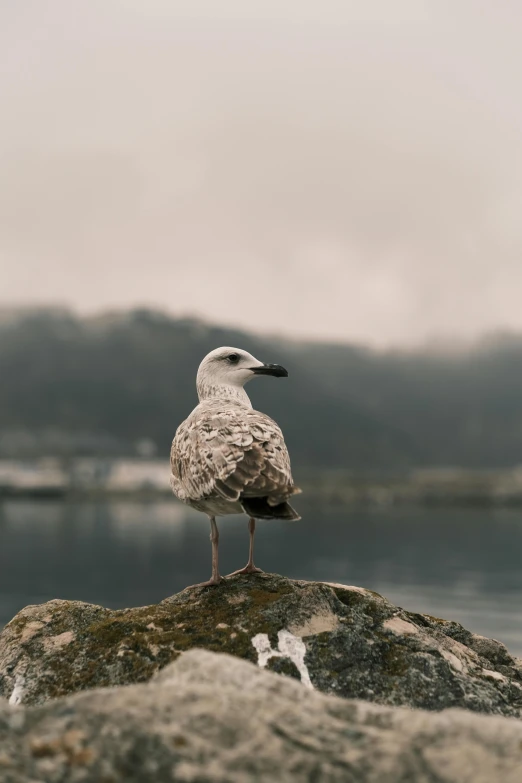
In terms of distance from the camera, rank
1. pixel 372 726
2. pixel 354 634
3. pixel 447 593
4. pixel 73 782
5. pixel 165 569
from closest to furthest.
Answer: pixel 73 782, pixel 372 726, pixel 354 634, pixel 447 593, pixel 165 569

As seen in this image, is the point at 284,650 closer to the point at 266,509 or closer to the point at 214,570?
the point at 266,509

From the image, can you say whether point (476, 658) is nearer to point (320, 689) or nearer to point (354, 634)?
point (354, 634)

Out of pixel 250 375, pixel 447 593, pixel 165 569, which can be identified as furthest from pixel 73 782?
pixel 165 569

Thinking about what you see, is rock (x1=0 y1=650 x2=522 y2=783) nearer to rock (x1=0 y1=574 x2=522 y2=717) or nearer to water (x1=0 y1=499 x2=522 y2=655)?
rock (x1=0 y1=574 x2=522 y2=717)

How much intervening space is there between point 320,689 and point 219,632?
1.16 meters

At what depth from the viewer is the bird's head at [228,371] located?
10.8m

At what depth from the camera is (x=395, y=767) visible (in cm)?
371

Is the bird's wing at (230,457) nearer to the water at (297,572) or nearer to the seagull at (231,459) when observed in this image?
the seagull at (231,459)

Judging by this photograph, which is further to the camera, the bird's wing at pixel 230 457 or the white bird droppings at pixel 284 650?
the bird's wing at pixel 230 457

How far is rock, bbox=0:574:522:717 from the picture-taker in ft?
24.0

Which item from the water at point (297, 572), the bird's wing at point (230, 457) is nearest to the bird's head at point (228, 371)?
the bird's wing at point (230, 457)

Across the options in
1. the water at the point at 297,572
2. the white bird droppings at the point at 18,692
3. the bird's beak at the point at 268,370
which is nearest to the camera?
the white bird droppings at the point at 18,692

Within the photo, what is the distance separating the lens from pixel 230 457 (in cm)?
852

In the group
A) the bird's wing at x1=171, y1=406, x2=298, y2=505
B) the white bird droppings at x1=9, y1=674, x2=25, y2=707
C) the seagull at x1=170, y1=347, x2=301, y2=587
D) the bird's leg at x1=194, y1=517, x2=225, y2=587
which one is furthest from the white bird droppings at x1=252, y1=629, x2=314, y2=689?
the white bird droppings at x1=9, y1=674, x2=25, y2=707
